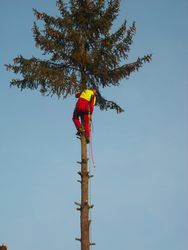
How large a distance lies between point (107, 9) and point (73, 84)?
3.16 metres

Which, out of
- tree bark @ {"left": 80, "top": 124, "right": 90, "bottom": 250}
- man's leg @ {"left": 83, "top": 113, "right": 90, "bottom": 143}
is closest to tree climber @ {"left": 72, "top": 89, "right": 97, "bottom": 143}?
man's leg @ {"left": 83, "top": 113, "right": 90, "bottom": 143}

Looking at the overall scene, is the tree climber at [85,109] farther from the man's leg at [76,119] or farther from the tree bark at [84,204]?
the tree bark at [84,204]

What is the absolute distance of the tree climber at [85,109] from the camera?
16.8 metres

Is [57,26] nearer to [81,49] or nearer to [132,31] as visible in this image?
[81,49]

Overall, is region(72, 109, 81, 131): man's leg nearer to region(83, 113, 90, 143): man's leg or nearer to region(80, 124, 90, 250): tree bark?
region(83, 113, 90, 143): man's leg

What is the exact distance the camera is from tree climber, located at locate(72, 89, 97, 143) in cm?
1677

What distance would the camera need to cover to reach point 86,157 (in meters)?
16.1

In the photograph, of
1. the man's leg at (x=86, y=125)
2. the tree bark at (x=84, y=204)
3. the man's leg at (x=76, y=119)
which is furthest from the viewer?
the man's leg at (x=76, y=119)

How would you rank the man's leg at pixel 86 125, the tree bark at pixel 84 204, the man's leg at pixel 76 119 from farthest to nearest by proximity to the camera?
the man's leg at pixel 76 119
the man's leg at pixel 86 125
the tree bark at pixel 84 204

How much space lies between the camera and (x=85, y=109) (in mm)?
16891

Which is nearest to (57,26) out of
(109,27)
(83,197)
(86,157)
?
(109,27)

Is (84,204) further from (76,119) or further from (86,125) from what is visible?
(76,119)

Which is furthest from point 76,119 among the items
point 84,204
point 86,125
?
point 84,204

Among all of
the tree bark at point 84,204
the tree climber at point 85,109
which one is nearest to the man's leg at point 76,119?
the tree climber at point 85,109
